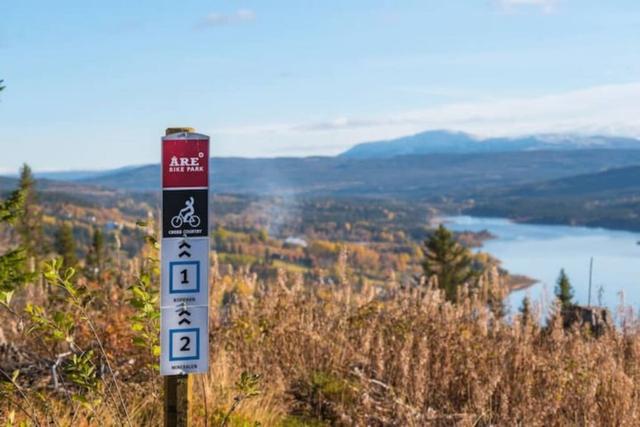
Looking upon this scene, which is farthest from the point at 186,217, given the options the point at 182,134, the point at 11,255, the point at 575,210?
the point at 575,210

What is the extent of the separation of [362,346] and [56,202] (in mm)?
115620

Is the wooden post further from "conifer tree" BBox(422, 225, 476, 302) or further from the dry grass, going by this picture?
"conifer tree" BBox(422, 225, 476, 302)

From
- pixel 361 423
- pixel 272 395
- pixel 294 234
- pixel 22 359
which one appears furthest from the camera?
pixel 294 234

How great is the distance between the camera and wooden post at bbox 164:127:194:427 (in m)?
3.11

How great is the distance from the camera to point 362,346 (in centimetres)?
645

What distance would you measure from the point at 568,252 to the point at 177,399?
98.4m

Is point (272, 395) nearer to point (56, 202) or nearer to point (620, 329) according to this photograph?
point (620, 329)

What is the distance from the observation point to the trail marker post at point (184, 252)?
2.95 metres

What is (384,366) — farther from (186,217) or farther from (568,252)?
(568,252)

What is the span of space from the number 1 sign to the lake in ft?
132

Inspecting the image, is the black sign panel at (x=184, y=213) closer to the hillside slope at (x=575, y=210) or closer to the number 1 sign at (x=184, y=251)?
the number 1 sign at (x=184, y=251)

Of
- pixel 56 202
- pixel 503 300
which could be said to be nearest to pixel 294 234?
pixel 56 202

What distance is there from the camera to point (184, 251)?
9.82 feet

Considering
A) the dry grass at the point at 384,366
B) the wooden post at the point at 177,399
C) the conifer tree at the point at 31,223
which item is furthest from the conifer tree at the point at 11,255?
the conifer tree at the point at 31,223
